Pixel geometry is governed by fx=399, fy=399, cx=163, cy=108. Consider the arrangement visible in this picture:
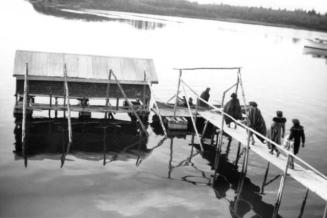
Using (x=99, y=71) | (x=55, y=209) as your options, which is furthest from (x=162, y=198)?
(x=99, y=71)

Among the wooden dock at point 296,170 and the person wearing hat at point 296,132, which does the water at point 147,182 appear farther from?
the person wearing hat at point 296,132

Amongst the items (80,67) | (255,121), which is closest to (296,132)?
(255,121)

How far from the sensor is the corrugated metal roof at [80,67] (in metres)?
21.8

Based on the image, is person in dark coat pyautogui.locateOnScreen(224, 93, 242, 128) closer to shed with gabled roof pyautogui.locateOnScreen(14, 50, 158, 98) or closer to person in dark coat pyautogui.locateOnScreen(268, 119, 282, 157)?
person in dark coat pyautogui.locateOnScreen(268, 119, 282, 157)

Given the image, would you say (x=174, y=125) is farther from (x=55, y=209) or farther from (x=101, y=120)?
(x=55, y=209)

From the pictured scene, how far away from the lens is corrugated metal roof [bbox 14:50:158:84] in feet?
71.4

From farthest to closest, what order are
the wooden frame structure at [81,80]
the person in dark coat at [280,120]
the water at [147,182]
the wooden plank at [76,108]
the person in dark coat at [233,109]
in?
the wooden frame structure at [81,80], the wooden plank at [76,108], the person in dark coat at [233,109], the person in dark coat at [280,120], the water at [147,182]

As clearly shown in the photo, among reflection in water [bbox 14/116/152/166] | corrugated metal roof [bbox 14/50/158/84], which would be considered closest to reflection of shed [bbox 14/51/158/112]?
corrugated metal roof [bbox 14/50/158/84]

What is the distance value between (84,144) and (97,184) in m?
4.50

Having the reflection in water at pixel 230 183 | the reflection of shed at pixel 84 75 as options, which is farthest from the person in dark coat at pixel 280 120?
the reflection of shed at pixel 84 75

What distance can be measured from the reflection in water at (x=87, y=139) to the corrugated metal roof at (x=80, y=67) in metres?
2.52

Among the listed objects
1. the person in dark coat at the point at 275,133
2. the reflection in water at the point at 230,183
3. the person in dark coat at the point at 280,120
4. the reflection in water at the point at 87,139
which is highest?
the person in dark coat at the point at 280,120

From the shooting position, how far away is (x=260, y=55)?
65062mm

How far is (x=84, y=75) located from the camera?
22.5 metres
